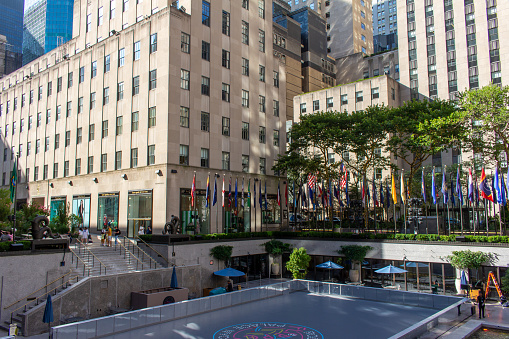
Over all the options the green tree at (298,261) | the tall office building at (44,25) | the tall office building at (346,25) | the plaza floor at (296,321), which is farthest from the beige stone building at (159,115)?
the tall office building at (44,25)

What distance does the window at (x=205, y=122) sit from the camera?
154 ft

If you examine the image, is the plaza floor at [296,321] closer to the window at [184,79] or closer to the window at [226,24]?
the window at [184,79]

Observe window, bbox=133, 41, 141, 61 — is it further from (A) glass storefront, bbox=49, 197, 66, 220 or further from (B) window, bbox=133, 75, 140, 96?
(A) glass storefront, bbox=49, 197, 66, 220

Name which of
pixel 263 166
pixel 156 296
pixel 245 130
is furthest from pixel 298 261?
pixel 245 130

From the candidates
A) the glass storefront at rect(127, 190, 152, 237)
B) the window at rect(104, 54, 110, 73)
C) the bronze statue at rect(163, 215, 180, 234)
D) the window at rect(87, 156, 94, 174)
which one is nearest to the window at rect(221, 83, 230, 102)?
the glass storefront at rect(127, 190, 152, 237)

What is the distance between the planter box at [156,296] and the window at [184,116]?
18732 millimetres

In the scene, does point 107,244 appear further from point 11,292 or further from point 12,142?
point 12,142

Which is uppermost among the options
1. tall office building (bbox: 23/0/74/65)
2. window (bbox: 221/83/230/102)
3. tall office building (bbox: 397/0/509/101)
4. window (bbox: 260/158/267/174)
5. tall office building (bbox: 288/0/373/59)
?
tall office building (bbox: 23/0/74/65)

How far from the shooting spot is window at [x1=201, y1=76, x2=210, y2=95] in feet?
156

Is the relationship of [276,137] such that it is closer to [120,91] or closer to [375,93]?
[120,91]

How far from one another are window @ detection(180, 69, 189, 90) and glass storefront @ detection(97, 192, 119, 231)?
1413cm

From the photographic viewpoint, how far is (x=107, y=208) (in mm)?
48688

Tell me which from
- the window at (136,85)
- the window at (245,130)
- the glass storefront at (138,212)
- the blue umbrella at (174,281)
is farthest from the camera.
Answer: the window at (245,130)

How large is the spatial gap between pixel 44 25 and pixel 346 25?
110650 millimetres
